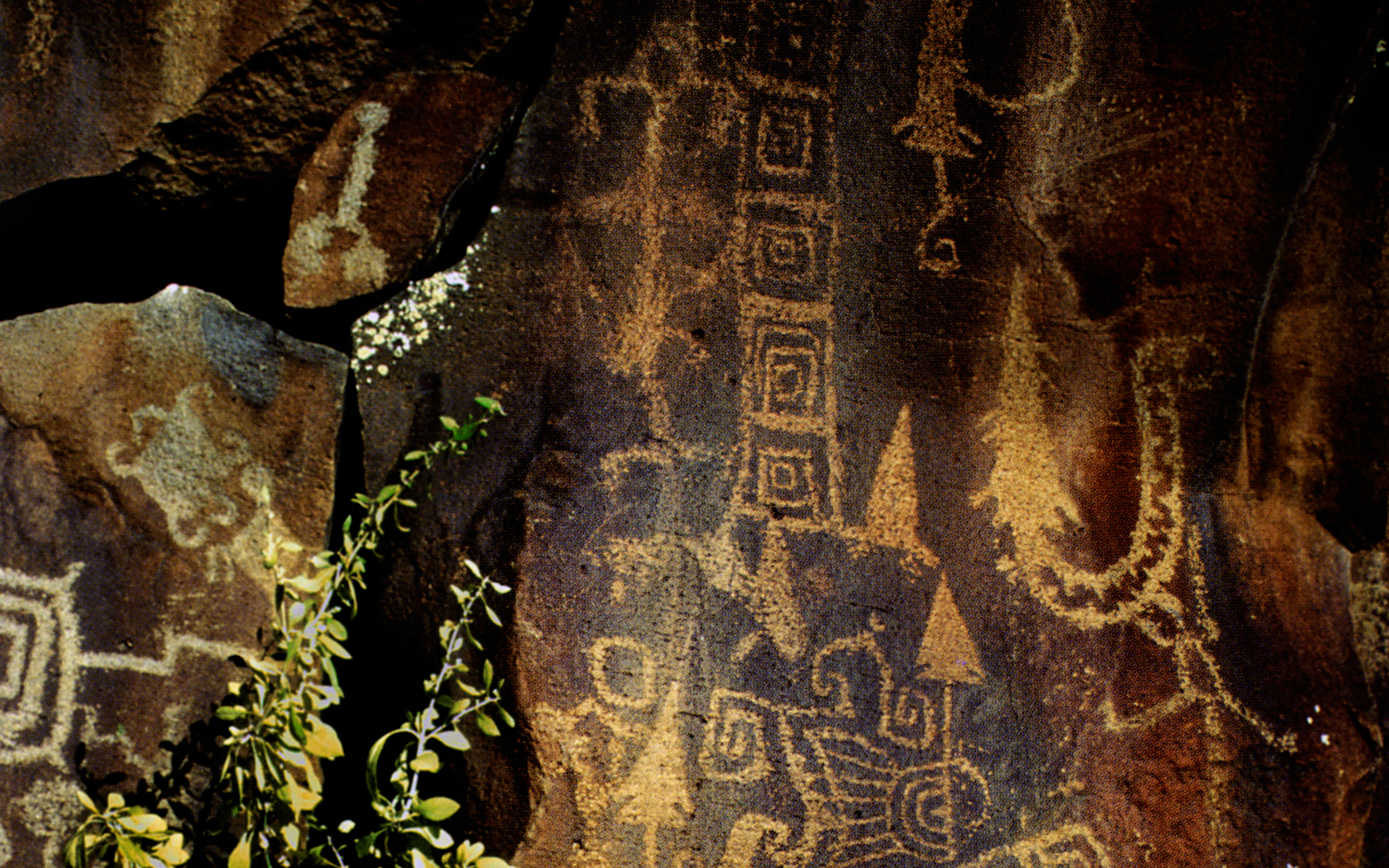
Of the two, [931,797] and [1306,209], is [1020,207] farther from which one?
[931,797]

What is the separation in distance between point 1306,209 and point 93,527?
212 centimetres

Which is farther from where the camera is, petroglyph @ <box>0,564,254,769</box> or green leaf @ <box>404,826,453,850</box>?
petroglyph @ <box>0,564,254,769</box>

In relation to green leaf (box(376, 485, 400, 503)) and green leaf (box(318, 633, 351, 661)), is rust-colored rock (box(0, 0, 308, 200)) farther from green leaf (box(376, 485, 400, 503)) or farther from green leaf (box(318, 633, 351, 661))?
green leaf (box(318, 633, 351, 661))

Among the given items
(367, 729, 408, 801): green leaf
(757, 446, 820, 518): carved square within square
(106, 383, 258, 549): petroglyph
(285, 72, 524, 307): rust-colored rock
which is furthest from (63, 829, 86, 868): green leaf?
(757, 446, 820, 518): carved square within square

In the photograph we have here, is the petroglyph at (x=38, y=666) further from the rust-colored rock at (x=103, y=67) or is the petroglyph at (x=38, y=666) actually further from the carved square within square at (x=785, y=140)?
the carved square within square at (x=785, y=140)

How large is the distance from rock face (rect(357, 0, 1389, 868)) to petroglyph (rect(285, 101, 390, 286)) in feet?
0.33

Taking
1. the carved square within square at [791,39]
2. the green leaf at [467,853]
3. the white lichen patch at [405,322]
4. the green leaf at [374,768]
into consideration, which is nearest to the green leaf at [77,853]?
the green leaf at [374,768]

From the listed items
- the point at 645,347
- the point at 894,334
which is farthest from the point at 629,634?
the point at 894,334

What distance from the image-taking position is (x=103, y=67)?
1479 millimetres

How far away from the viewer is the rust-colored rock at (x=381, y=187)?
1.50 m

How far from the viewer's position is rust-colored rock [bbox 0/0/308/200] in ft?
4.83

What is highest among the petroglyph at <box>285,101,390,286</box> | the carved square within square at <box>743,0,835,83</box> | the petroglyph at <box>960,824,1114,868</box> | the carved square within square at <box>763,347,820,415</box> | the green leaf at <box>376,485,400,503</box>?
the carved square within square at <box>743,0,835,83</box>

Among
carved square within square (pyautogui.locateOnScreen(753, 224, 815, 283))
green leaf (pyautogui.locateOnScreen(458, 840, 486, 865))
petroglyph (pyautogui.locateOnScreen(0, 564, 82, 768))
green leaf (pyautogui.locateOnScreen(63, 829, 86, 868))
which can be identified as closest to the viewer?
green leaf (pyautogui.locateOnScreen(63, 829, 86, 868))

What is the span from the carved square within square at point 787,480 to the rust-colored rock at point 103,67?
1042 mm
